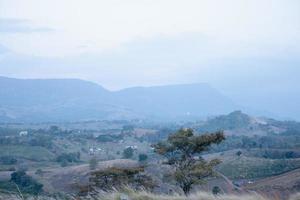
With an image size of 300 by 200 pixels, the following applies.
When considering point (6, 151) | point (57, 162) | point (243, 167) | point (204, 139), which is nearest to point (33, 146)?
point (6, 151)

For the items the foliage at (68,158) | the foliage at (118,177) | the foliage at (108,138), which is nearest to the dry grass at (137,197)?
the foliage at (118,177)

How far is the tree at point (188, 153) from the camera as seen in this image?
1898cm

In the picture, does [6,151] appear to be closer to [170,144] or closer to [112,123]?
[170,144]

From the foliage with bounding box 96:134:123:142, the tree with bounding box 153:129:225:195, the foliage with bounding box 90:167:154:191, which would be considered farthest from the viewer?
the foliage with bounding box 96:134:123:142

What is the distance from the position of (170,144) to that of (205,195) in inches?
A: 491

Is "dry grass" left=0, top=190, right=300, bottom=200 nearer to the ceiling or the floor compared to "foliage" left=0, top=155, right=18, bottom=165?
nearer to the ceiling

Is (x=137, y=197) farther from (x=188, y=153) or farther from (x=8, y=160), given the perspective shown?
(x=8, y=160)

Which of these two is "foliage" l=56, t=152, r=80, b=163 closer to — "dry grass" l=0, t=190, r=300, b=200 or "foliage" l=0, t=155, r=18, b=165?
"foliage" l=0, t=155, r=18, b=165

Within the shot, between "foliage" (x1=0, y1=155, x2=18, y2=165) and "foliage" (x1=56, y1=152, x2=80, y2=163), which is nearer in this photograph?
"foliage" (x1=0, y1=155, x2=18, y2=165)

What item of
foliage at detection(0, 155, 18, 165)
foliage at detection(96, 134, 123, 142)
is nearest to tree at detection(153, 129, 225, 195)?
foliage at detection(0, 155, 18, 165)

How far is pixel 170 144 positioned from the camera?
21.7m

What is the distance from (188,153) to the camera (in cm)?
2139

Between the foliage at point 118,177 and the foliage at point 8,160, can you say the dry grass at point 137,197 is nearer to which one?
the foliage at point 118,177

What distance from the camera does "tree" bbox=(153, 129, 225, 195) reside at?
747 inches
